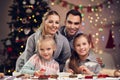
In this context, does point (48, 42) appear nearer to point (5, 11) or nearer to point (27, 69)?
point (27, 69)

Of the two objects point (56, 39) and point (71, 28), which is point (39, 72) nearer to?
point (56, 39)

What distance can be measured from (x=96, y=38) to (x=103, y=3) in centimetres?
76

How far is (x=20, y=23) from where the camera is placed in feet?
15.7

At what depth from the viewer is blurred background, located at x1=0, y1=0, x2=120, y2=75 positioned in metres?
4.66

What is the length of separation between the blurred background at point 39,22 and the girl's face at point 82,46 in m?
0.83

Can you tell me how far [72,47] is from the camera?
3.67 meters

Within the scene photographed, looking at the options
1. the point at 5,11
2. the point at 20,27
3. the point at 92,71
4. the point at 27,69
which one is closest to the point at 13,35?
the point at 20,27

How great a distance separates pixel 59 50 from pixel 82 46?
311mm

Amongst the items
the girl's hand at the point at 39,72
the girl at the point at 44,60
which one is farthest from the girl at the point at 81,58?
the girl's hand at the point at 39,72

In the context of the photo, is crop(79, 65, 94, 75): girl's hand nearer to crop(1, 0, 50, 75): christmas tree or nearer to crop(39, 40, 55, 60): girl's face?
crop(39, 40, 55, 60): girl's face

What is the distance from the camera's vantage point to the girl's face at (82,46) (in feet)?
11.8

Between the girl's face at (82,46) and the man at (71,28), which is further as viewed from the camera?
A: the man at (71,28)

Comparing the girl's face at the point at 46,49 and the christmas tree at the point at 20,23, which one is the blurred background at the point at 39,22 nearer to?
the christmas tree at the point at 20,23

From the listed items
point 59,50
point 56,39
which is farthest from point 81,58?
point 56,39
